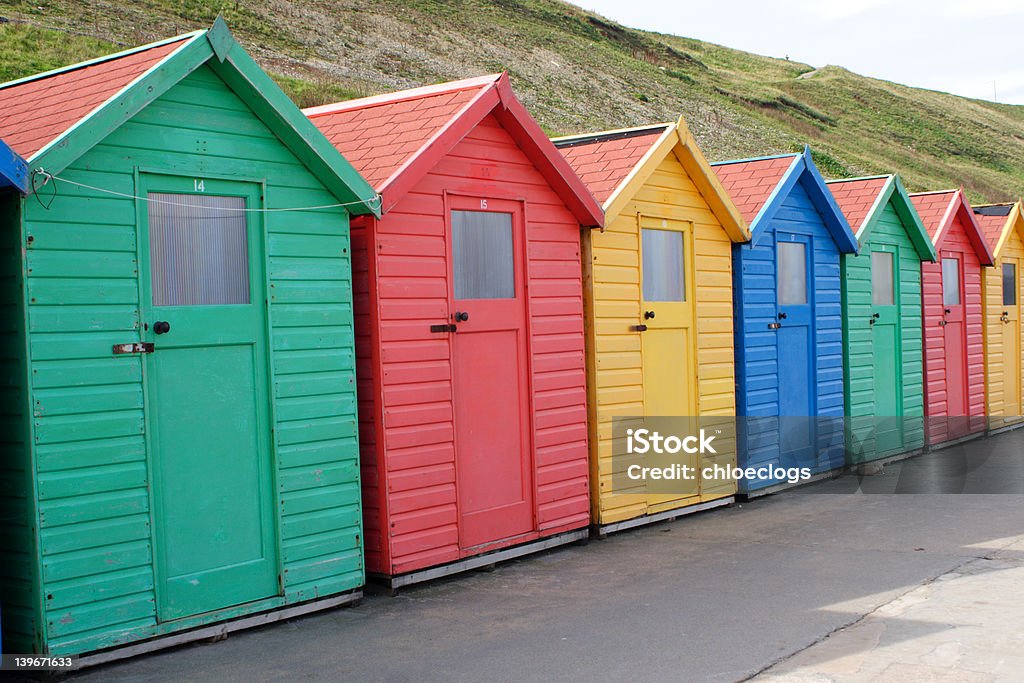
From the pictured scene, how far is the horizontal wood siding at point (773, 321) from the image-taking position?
443 inches

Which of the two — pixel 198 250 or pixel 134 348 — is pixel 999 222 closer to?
pixel 198 250

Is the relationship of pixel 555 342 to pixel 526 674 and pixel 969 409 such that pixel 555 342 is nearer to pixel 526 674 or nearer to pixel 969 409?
pixel 526 674

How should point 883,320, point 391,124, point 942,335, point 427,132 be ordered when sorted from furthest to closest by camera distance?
point 942,335 → point 883,320 → point 391,124 → point 427,132

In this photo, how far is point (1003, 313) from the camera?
57.4 ft

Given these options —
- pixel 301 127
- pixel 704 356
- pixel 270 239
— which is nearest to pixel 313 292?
pixel 270 239

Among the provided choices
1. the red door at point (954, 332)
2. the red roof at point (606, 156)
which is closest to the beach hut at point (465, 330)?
the red roof at point (606, 156)

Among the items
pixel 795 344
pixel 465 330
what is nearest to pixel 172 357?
pixel 465 330

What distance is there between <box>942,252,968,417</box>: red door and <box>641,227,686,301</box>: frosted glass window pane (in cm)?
667

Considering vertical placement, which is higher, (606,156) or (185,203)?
(606,156)

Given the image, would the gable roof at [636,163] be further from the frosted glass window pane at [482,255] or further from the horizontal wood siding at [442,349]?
the frosted glass window pane at [482,255]

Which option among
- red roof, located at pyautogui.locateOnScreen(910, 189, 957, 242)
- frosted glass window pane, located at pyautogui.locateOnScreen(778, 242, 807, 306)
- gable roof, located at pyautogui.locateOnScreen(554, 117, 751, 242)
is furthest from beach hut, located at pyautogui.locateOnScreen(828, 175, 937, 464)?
gable roof, located at pyautogui.locateOnScreen(554, 117, 751, 242)

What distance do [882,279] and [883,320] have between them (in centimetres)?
53

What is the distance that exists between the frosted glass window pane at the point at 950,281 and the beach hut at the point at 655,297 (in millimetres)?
6093

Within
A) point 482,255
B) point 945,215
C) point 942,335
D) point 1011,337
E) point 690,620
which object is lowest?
point 690,620
